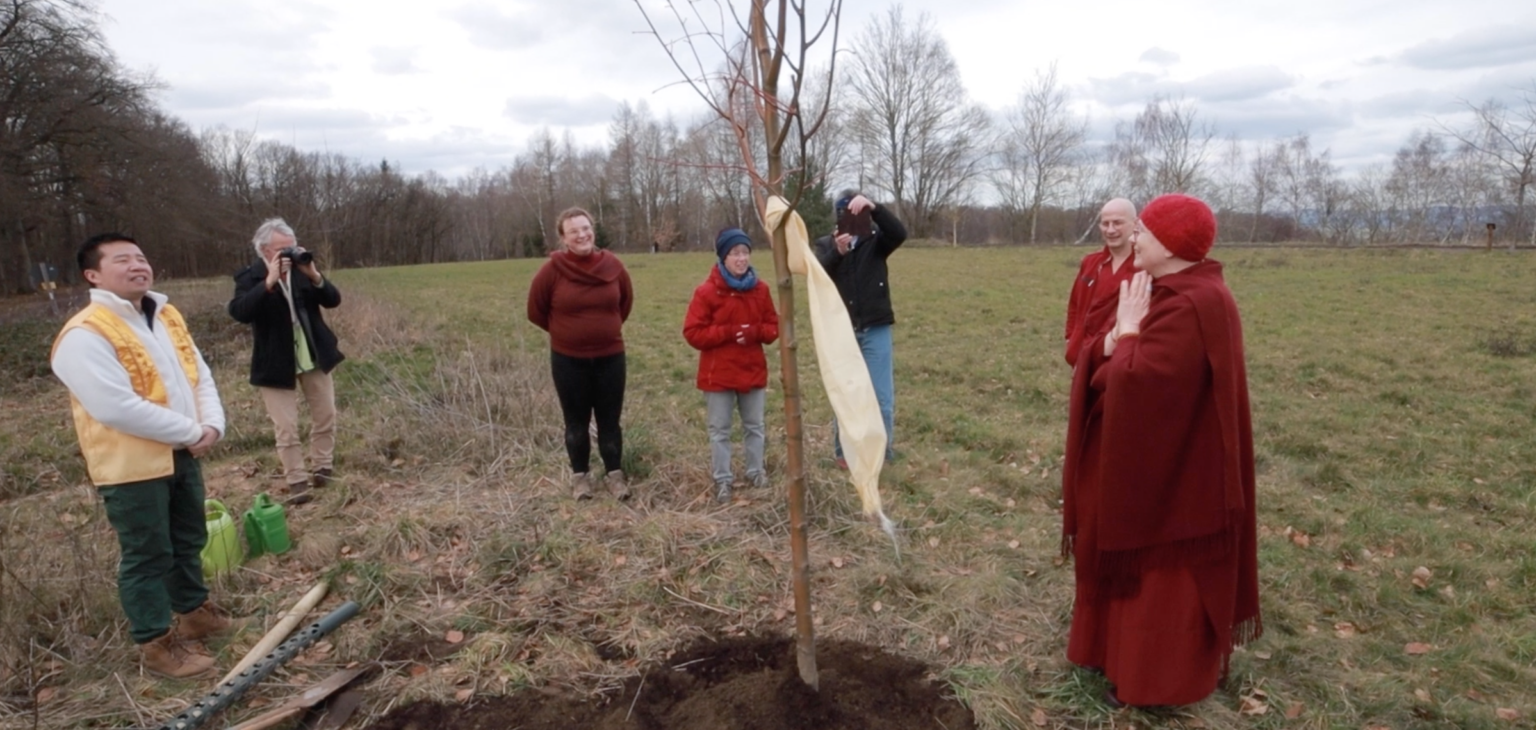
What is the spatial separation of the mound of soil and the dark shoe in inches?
105

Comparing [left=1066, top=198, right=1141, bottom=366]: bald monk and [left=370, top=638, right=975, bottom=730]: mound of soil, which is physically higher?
[left=1066, top=198, right=1141, bottom=366]: bald monk

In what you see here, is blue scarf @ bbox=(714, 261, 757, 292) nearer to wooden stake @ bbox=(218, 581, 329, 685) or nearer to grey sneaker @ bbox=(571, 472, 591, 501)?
grey sneaker @ bbox=(571, 472, 591, 501)

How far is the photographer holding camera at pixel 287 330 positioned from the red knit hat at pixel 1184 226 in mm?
4719

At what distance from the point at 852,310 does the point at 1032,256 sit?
24.7m

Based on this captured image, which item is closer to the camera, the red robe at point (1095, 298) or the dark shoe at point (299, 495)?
the red robe at point (1095, 298)

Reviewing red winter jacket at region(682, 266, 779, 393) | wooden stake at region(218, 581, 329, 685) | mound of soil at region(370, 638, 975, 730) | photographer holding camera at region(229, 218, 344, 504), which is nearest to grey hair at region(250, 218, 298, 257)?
photographer holding camera at region(229, 218, 344, 504)

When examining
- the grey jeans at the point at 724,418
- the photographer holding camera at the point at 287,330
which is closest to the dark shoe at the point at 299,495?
the photographer holding camera at the point at 287,330

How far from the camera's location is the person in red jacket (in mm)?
4781

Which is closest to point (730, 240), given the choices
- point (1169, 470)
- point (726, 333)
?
point (726, 333)

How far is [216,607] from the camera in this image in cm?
369

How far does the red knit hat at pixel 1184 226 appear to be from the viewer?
2.43m

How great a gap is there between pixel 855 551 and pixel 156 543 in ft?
10.4

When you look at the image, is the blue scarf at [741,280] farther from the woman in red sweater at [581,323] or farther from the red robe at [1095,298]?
the red robe at [1095,298]

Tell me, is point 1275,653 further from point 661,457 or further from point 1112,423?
point 661,457
